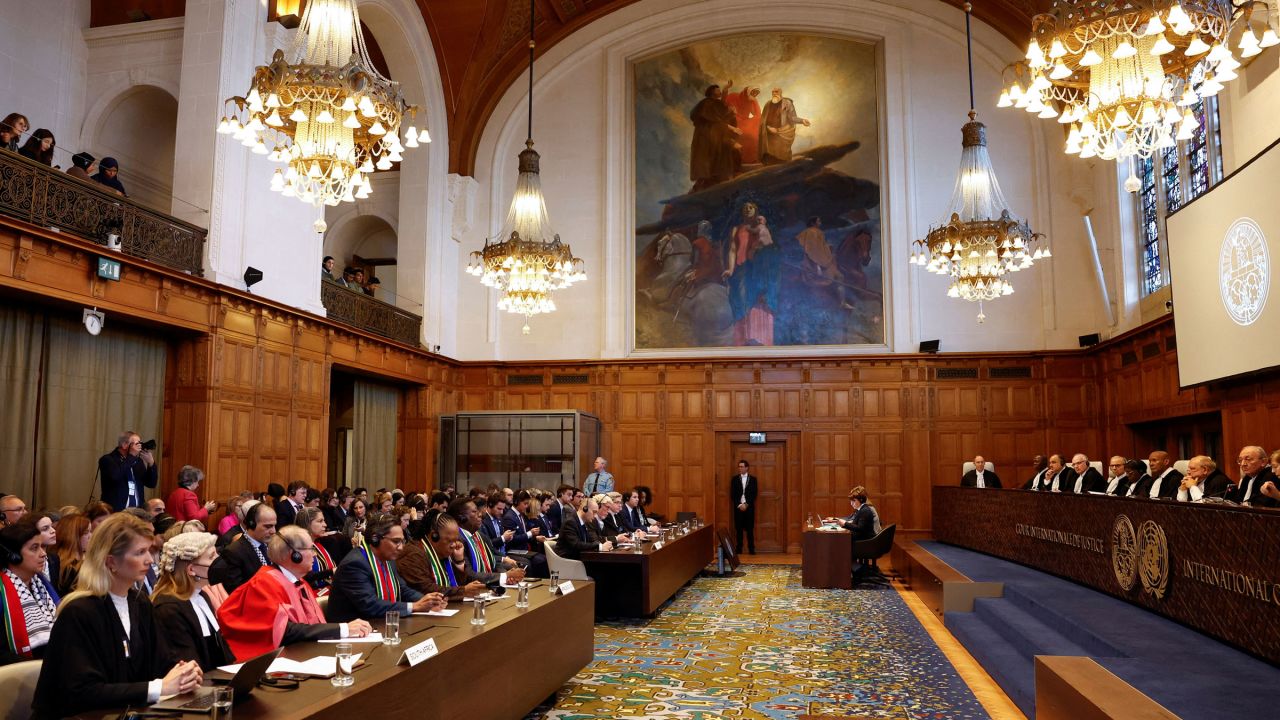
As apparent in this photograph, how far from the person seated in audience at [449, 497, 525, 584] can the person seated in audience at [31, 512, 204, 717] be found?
3.54 meters

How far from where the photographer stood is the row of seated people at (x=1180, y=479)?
6.45 m

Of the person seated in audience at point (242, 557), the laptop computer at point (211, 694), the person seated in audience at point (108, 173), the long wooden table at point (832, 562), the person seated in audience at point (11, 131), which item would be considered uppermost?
the person seated in audience at point (108, 173)

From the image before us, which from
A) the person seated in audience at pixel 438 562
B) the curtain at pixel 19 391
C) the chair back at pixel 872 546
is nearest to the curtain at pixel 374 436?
the curtain at pixel 19 391

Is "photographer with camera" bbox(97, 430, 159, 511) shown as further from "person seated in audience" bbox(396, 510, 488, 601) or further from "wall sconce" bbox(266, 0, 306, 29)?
"wall sconce" bbox(266, 0, 306, 29)

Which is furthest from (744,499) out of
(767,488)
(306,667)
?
(306,667)

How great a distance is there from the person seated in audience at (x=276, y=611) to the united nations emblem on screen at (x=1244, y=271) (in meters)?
8.77

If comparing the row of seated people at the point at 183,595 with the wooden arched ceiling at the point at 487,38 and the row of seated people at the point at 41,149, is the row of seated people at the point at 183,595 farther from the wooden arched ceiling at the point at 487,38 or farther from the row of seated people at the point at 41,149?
the wooden arched ceiling at the point at 487,38

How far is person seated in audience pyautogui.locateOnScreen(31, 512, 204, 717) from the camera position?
119 inches

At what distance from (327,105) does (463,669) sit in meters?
4.39

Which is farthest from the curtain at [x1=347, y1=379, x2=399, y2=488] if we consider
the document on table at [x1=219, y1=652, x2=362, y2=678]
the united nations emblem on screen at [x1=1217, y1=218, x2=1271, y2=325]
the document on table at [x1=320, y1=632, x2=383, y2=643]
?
the united nations emblem on screen at [x1=1217, y1=218, x2=1271, y2=325]

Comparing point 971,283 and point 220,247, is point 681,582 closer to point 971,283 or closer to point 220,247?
point 971,283

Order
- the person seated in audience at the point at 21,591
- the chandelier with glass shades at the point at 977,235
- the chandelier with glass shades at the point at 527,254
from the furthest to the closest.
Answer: the chandelier with glass shades at the point at 527,254 < the chandelier with glass shades at the point at 977,235 < the person seated in audience at the point at 21,591

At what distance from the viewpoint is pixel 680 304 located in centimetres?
1767

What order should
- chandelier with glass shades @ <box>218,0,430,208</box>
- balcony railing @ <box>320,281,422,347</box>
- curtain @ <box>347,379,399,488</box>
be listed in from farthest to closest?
curtain @ <box>347,379,399,488</box>, balcony railing @ <box>320,281,422,347</box>, chandelier with glass shades @ <box>218,0,430,208</box>
